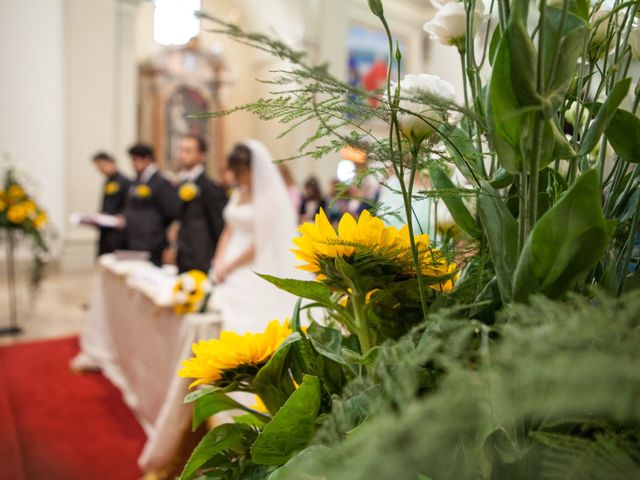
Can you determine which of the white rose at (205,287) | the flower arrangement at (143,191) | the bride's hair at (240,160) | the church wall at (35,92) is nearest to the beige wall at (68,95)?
the church wall at (35,92)

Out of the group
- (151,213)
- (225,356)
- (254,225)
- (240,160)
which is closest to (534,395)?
(225,356)

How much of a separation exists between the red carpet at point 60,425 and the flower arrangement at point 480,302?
7.91ft

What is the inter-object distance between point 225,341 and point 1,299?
22.8ft

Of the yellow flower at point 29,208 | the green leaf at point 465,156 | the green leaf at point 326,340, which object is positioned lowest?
the yellow flower at point 29,208

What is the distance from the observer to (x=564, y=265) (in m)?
0.43

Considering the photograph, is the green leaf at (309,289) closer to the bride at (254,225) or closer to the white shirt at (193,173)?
the bride at (254,225)

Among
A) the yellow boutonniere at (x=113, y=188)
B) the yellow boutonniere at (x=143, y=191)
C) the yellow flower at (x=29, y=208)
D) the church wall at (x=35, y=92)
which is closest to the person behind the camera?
the yellow flower at (x=29, y=208)

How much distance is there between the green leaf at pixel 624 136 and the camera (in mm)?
505

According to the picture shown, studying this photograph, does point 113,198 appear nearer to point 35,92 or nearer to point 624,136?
point 35,92

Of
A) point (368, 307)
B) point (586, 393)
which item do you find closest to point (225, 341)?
point (368, 307)

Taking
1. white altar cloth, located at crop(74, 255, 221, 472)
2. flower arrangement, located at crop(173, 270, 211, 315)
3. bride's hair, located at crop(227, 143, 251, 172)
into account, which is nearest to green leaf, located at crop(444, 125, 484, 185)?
white altar cloth, located at crop(74, 255, 221, 472)

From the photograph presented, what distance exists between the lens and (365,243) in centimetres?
57

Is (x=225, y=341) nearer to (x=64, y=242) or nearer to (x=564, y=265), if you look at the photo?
(x=564, y=265)

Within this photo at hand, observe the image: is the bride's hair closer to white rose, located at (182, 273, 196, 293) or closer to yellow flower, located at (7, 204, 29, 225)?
white rose, located at (182, 273, 196, 293)
